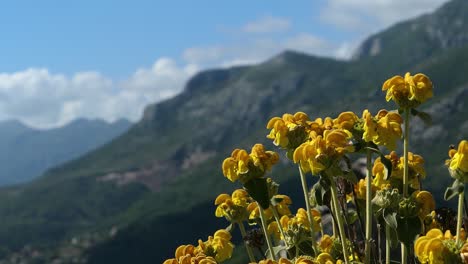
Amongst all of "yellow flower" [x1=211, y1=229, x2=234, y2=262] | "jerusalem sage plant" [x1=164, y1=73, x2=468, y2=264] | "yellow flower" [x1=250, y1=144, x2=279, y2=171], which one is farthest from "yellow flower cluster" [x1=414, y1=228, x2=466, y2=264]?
"yellow flower" [x1=211, y1=229, x2=234, y2=262]

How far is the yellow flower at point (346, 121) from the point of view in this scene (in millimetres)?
4316

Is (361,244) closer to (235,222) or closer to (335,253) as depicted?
(335,253)

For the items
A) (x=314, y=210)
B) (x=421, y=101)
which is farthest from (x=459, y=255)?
(x=314, y=210)

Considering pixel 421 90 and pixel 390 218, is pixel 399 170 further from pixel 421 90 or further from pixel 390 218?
pixel 390 218

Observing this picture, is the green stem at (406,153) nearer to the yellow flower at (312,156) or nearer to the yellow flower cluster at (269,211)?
the yellow flower at (312,156)

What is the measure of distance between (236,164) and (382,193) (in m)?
1.13

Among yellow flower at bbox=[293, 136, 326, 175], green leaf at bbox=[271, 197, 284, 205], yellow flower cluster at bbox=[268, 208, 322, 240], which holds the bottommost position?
yellow flower cluster at bbox=[268, 208, 322, 240]

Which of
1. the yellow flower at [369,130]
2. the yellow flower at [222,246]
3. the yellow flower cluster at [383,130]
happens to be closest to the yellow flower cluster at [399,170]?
the yellow flower cluster at [383,130]

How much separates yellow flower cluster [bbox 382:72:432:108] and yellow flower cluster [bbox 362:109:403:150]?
0.89 ft

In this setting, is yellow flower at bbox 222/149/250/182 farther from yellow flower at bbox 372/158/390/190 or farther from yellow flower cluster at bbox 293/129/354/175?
yellow flower at bbox 372/158/390/190

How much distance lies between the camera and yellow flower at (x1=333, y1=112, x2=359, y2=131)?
4.32 m

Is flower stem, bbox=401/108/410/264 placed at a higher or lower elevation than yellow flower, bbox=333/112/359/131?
lower

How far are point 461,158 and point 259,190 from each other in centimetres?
140

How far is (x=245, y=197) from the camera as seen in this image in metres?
5.42
